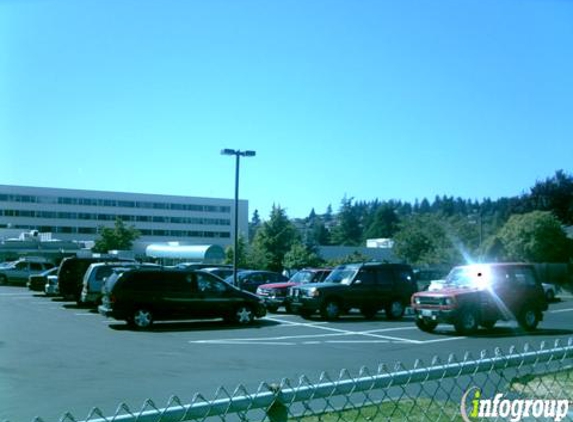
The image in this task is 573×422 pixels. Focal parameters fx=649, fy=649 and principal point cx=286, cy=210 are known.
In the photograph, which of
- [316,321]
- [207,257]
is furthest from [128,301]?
[207,257]

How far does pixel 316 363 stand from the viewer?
12.6 metres

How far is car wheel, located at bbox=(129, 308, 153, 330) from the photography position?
64.1 ft

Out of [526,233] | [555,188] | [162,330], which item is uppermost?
[555,188]

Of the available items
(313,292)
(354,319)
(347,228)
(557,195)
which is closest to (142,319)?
(313,292)

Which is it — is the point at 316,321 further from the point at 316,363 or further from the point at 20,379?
the point at 20,379

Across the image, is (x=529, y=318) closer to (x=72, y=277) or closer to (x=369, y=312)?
(x=369, y=312)

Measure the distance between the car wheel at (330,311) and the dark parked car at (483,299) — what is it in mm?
4059

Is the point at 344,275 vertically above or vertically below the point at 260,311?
above

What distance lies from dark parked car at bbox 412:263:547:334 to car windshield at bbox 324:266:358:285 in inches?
178

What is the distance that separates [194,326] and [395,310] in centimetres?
785

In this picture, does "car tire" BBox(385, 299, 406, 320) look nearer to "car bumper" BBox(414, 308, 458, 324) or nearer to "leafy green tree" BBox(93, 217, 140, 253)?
"car bumper" BBox(414, 308, 458, 324)

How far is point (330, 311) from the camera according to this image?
2272cm

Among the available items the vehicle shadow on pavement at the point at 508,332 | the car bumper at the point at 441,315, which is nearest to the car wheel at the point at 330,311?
the vehicle shadow on pavement at the point at 508,332

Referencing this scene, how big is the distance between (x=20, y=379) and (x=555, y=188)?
6482 cm
